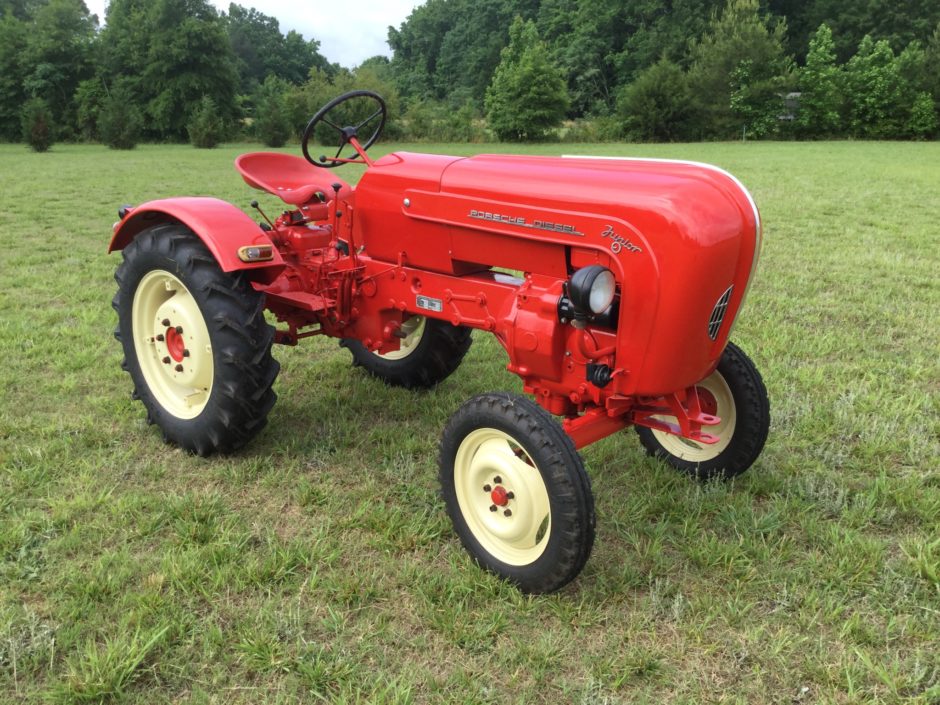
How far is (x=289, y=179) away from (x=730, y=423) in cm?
252

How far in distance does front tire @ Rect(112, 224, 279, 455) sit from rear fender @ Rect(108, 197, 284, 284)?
0.29 feet

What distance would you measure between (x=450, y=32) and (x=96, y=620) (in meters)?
73.9

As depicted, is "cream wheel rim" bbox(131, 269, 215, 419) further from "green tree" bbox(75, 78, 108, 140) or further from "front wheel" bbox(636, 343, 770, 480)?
"green tree" bbox(75, 78, 108, 140)

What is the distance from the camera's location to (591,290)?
214 centimetres

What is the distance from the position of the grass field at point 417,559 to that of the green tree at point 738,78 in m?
31.8

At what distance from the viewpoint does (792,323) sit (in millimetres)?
5004

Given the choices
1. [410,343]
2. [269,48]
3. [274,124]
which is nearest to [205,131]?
[274,124]

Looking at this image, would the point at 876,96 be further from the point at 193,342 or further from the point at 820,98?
the point at 193,342

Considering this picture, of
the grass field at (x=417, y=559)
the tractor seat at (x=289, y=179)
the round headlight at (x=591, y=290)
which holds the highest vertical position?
the tractor seat at (x=289, y=179)

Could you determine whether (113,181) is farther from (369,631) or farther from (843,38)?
(843,38)

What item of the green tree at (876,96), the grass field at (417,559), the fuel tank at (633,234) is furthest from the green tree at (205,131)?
the fuel tank at (633,234)

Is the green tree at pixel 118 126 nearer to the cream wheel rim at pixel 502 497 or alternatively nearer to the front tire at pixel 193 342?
the front tire at pixel 193 342

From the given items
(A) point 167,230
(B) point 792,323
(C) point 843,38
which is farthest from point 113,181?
(C) point 843,38

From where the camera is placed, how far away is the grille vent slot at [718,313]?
7.44 ft
